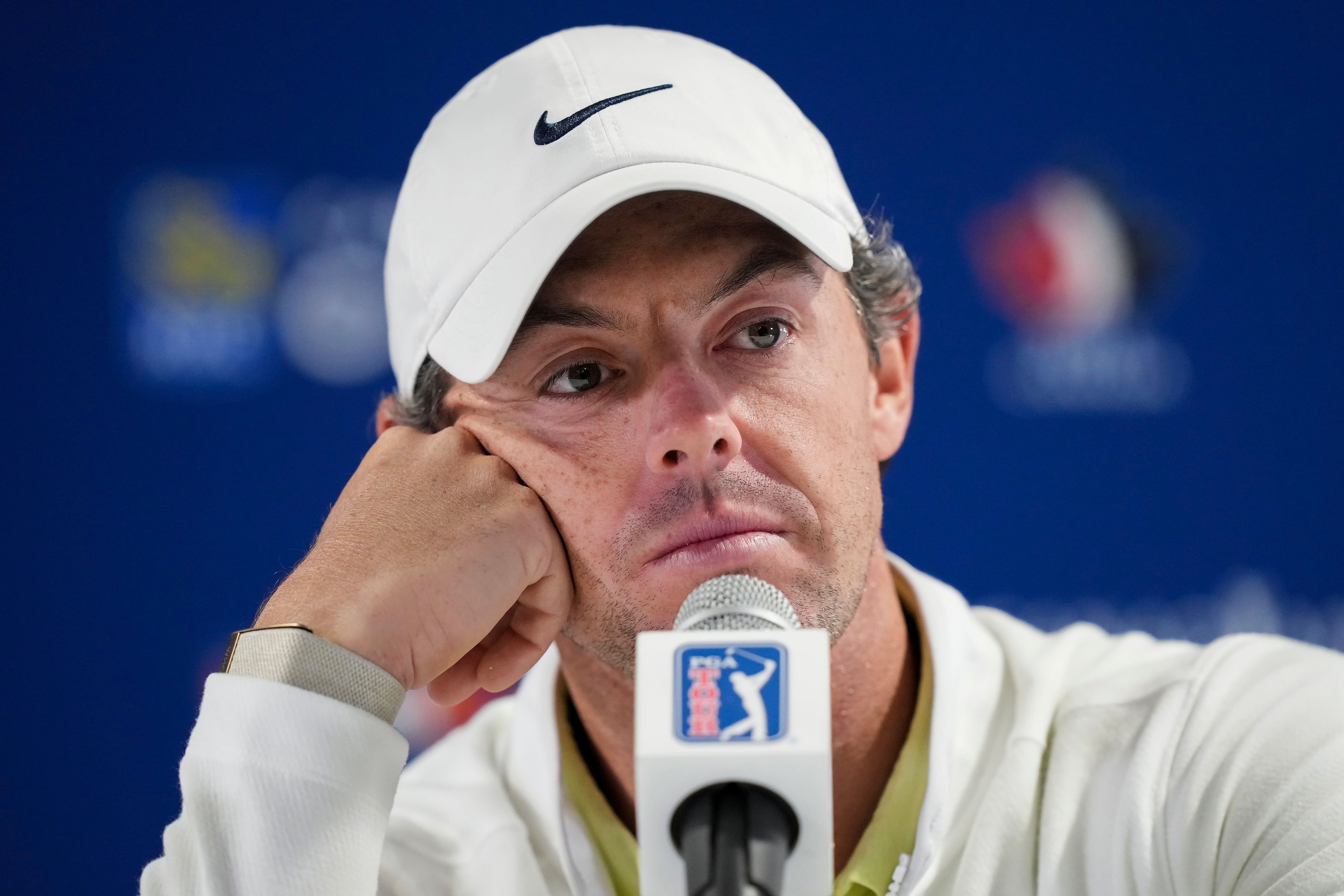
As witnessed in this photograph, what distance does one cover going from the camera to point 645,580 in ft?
3.68

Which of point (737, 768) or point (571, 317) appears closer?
point (737, 768)

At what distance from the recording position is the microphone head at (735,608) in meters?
0.77

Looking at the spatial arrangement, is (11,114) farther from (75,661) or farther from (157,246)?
(75,661)

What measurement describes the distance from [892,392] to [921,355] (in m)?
0.74

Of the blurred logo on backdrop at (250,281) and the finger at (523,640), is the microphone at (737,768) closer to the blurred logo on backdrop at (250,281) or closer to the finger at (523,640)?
the finger at (523,640)

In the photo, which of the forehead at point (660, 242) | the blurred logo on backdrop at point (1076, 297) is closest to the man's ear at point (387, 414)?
the forehead at point (660, 242)

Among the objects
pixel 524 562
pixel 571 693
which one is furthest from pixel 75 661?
pixel 524 562

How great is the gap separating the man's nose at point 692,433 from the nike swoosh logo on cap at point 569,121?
28cm

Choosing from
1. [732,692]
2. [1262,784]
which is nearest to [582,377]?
[732,692]

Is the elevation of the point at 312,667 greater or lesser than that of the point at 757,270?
lesser

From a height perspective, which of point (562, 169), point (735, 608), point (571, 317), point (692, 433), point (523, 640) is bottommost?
point (735, 608)

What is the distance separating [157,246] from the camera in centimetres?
207

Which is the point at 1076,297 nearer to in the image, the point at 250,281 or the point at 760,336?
the point at 760,336

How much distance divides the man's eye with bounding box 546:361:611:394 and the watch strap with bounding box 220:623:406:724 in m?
0.33
